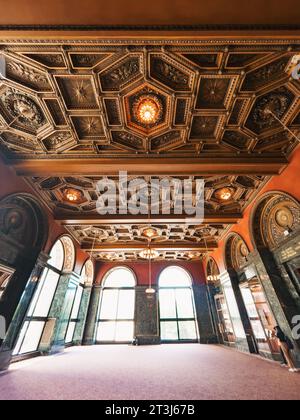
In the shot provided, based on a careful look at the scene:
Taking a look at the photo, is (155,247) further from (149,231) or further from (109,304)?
(109,304)

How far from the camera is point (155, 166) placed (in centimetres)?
481

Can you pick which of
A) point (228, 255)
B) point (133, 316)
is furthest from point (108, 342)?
point (228, 255)

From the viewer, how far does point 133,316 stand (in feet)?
35.3

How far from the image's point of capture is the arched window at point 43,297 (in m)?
6.29

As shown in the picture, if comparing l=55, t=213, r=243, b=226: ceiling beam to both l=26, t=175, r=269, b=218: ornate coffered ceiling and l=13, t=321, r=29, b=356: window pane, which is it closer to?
l=26, t=175, r=269, b=218: ornate coffered ceiling

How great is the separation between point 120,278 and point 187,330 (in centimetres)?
482

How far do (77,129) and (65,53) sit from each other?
1.48 m

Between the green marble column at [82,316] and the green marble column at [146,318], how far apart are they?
2780 millimetres

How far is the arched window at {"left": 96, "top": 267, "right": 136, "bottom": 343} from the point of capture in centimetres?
1055

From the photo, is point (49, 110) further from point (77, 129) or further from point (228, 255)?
point (228, 255)

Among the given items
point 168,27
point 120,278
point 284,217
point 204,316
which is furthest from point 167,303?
point 168,27

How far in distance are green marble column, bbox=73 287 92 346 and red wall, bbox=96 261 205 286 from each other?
3.20 feet

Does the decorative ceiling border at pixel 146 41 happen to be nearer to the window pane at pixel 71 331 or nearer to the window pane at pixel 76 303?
the window pane at pixel 76 303

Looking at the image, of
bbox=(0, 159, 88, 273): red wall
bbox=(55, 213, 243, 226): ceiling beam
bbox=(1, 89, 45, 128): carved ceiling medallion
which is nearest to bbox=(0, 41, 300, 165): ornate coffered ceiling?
bbox=(1, 89, 45, 128): carved ceiling medallion
